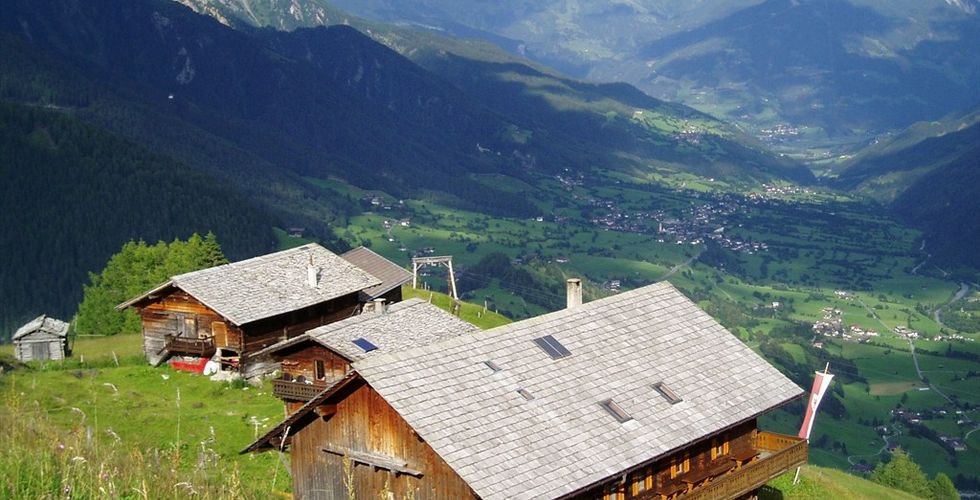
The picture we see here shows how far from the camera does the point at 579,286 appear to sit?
1516 inches

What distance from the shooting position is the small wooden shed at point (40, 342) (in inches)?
2441

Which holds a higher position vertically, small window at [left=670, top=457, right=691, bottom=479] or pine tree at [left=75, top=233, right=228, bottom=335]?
small window at [left=670, top=457, right=691, bottom=479]

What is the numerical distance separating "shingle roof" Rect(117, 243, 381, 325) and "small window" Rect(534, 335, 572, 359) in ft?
79.4

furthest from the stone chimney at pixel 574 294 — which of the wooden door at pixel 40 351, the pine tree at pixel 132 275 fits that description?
the pine tree at pixel 132 275

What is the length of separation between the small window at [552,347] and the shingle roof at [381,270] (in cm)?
3504

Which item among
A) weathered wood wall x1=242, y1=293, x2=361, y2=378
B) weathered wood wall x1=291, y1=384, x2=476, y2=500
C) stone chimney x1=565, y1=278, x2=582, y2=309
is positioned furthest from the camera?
weathered wood wall x1=242, y1=293, x2=361, y2=378

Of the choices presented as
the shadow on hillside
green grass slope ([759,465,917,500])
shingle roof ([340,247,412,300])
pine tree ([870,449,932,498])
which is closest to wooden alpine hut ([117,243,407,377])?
shingle roof ([340,247,412,300])

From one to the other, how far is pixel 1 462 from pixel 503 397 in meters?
15.9

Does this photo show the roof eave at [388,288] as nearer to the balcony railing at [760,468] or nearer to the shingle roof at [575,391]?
the shingle roof at [575,391]

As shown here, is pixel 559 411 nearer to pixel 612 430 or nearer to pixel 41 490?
pixel 612 430

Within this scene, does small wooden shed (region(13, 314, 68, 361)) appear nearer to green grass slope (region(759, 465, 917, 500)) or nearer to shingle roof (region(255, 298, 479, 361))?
shingle roof (region(255, 298, 479, 361))

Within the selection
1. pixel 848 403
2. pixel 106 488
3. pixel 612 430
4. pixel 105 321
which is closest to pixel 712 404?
pixel 612 430

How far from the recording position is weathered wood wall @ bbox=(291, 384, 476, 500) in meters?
29.0

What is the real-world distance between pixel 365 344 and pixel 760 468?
15.9 meters
